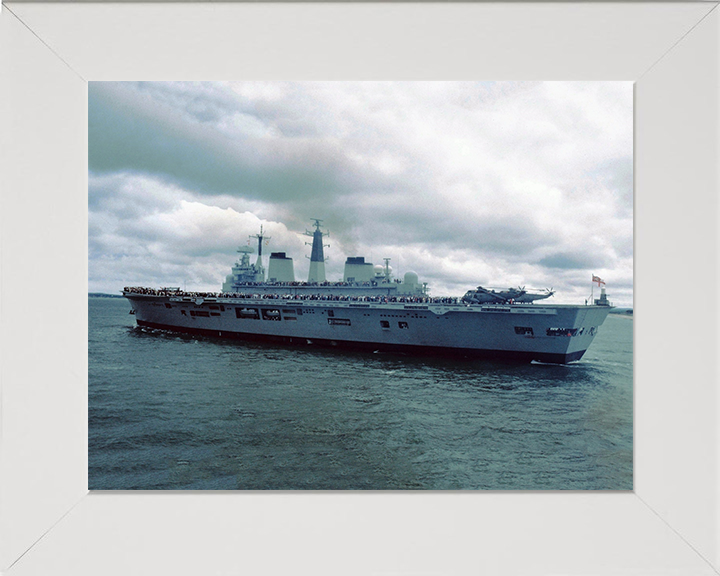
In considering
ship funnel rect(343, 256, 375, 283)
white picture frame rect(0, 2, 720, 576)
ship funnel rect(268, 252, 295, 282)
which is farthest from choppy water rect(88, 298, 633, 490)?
ship funnel rect(268, 252, 295, 282)

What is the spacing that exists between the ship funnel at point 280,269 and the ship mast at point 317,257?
32.1 inches

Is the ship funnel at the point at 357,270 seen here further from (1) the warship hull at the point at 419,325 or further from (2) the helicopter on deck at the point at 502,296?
(2) the helicopter on deck at the point at 502,296

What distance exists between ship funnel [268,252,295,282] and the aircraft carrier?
201 cm

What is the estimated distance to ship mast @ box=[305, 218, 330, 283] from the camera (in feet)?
55.2

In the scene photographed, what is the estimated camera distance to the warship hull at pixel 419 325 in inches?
399

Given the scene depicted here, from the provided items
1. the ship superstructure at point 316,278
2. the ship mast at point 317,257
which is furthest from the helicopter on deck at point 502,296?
the ship mast at point 317,257

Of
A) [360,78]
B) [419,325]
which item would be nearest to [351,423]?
[419,325]

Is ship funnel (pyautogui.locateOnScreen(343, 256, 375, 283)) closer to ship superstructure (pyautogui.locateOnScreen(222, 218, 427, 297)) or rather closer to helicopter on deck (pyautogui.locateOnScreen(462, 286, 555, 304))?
ship superstructure (pyautogui.locateOnScreen(222, 218, 427, 297))

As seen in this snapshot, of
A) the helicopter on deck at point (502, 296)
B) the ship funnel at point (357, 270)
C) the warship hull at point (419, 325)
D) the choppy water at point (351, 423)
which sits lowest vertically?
the choppy water at point (351, 423)

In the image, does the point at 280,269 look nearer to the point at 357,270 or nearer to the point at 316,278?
the point at 316,278

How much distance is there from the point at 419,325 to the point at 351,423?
4115mm

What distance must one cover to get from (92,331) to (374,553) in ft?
70.8

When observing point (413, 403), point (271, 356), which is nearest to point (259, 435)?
point (413, 403)
